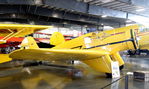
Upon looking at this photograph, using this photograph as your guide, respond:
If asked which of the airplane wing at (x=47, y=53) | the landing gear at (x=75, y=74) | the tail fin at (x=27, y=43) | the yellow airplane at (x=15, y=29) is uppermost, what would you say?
the yellow airplane at (x=15, y=29)

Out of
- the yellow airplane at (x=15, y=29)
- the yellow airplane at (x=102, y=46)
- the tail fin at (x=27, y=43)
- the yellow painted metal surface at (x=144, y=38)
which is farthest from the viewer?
the yellow painted metal surface at (x=144, y=38)

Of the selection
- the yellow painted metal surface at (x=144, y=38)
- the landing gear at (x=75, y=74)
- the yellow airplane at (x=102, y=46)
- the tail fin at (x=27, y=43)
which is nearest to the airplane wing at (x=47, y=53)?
the yellow airplane at (x=102, y=46)

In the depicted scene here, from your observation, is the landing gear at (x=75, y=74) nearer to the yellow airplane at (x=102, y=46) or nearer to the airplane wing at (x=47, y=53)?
the yellow airplane at (x=102, y=46)

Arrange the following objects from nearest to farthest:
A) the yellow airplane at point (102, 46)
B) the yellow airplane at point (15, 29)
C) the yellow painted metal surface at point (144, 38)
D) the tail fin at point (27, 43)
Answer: the yellow airplane at point (15, 29), the tail fin at point (27, 43), the yellow airplane at point (102, 46), the yellow painted metal surface at point (144, 38)

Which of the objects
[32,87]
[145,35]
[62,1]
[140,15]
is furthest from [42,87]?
[140,15]

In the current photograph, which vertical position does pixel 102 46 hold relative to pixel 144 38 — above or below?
below

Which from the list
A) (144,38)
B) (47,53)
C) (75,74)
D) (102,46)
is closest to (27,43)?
(47,53)

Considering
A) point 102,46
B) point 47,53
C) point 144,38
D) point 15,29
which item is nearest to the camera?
point 47,53

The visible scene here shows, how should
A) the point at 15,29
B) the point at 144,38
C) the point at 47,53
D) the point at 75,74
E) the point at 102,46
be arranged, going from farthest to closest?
the point at 75,74, the point at 102,46, the point at 144,38, the point at 15,29, the point at 47,53

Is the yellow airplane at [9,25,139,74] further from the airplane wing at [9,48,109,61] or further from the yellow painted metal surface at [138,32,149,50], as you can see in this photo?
the yellow painted metal surface at [138,32,149,50]

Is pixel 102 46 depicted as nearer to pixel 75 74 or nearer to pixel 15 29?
pixel 75 74

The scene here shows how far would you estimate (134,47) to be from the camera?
786cm

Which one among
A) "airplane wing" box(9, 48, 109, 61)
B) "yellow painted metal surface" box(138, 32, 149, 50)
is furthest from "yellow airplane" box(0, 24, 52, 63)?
"yellow painted metal surface" box(138, 32, 149, 50)

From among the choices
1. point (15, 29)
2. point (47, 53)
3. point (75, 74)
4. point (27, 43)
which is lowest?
point (75, 74)
